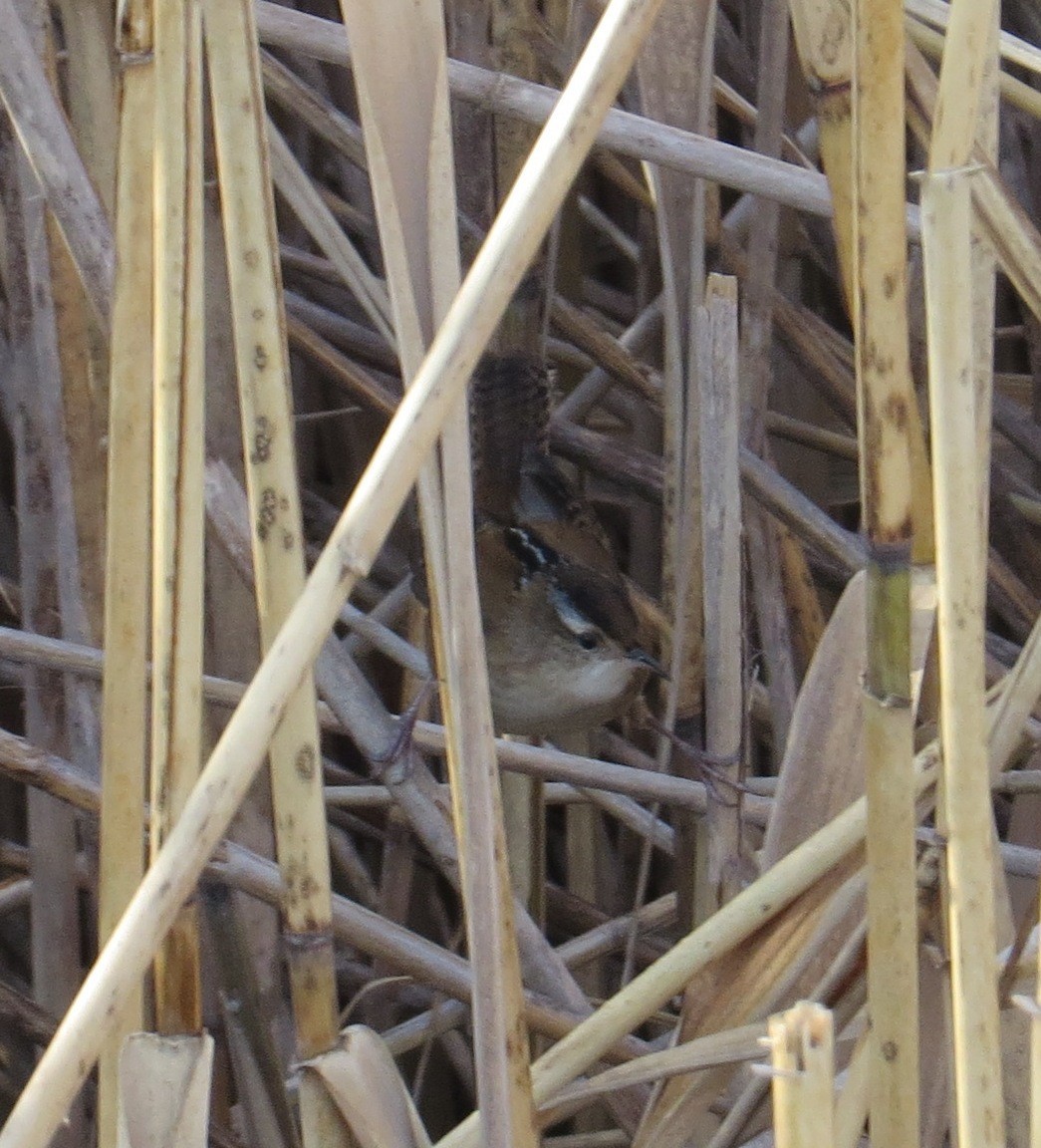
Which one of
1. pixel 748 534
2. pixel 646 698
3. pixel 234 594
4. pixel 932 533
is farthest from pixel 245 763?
pixel 646 698

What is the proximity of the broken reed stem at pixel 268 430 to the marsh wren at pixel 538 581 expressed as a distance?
0.81m

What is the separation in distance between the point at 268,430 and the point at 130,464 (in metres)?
0.08

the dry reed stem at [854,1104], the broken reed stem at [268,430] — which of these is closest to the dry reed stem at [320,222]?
the broken reed stem at [268,430]

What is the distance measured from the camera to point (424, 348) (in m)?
0.74

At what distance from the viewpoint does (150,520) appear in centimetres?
79

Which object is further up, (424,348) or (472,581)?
(424,348)

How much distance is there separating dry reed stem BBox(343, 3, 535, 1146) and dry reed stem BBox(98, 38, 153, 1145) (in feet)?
0.39

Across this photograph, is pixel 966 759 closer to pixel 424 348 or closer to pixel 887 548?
pixel 887 548

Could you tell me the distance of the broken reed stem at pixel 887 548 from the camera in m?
0.65

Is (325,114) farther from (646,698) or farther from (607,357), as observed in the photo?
(646,698)

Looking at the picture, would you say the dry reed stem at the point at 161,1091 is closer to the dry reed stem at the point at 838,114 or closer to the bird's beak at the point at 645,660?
the dry reed stem at the point at 838,114

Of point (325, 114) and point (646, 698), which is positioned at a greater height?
point (325, 114)

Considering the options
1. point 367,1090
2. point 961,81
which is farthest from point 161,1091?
point 961,81

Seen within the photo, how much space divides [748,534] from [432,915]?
2.01 ft
